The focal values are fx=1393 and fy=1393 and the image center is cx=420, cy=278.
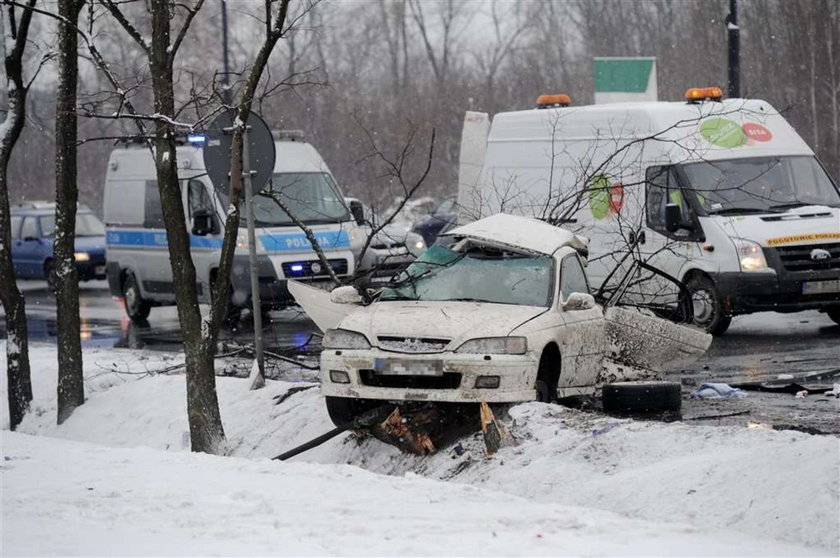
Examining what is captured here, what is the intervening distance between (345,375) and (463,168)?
13401 millimetres

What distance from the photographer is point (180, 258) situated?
1038 centimetres

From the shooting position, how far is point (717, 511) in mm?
7121

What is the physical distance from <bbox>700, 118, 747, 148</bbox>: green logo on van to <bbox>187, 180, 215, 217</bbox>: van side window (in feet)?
23.1

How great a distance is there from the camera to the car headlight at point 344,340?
982 centimetres

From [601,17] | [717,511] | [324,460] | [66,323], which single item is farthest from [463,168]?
[601,17]

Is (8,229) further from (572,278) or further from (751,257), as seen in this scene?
(751,257)

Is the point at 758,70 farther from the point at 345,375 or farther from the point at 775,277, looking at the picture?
A: the point at 345,375

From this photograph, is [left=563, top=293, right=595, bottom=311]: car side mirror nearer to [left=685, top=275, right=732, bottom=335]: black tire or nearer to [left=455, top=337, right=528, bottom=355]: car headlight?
[left=455, top=337, right=528, bottom=355]: car headlight

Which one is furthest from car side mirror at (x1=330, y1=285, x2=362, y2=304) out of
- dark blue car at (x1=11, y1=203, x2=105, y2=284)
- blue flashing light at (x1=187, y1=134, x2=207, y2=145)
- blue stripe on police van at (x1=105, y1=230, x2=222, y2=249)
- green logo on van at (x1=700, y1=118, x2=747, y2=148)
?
dark blue car at (x1=11, y1=203, x2=105, y2=284)

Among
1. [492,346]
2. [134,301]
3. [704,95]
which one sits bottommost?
[134,301]

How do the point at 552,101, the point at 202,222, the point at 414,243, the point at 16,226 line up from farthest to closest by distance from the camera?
the point at 16,226 < the point at 414,243 < the point at 202,222 < the point at 552,101

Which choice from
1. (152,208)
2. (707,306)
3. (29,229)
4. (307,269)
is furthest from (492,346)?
(29,229)

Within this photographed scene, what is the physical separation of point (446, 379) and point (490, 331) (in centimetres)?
47

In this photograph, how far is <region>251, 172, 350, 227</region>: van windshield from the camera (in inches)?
762
